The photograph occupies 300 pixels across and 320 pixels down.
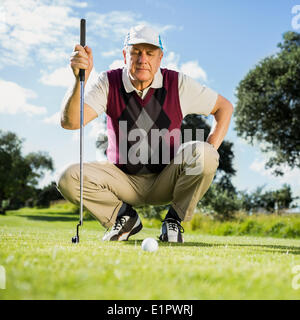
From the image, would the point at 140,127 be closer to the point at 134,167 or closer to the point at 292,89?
the point at 134,167

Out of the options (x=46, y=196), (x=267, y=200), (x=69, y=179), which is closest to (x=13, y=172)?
(x=46, y=196)

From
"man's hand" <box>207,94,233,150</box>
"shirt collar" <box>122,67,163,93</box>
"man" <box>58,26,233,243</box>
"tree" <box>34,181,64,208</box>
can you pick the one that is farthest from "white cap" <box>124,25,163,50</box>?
"tree" <box>34,181,64,208</box>

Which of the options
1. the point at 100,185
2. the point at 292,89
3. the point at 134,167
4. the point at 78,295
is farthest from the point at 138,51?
the point at 292,89

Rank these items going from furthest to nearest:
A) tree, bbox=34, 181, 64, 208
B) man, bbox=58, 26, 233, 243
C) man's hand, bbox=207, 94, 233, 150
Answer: tree, bbox=34, 181, 64, 208 < man's hand, bbox=207, 94, 233, 150 < man, bbox=58, 26, 233, 243

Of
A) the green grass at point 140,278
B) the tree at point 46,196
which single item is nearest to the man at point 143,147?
the green grass at point 140,278

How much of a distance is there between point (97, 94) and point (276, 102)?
18774 millimetres

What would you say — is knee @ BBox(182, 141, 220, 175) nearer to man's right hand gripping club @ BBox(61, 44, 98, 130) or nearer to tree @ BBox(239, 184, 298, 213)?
man's right hand gripping club @ BBox(61, 44, 98, 130)

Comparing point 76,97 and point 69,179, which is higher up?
point 76,97

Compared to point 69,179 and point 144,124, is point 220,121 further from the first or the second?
point 69,179

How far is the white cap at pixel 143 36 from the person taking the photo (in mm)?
4340

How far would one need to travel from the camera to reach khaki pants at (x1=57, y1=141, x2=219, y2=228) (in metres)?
4.47

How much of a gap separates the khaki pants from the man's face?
1016 millimetres

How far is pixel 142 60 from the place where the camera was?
443 centimetres
